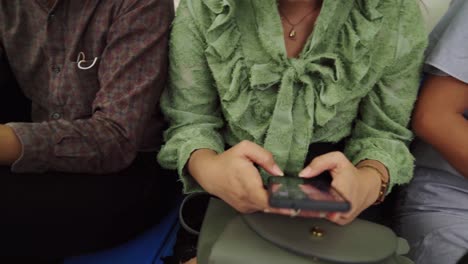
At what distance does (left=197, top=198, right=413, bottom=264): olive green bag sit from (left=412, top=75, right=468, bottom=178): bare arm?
0.80 feet

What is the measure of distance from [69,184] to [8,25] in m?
0.35

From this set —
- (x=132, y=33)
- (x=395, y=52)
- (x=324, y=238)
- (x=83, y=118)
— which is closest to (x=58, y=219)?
(x=83, y=118)

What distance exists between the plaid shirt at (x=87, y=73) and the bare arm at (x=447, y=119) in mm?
497

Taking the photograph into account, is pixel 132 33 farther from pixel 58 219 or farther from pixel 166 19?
pixel 58 219

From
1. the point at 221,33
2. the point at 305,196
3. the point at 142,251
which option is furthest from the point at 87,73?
the point at 305,196

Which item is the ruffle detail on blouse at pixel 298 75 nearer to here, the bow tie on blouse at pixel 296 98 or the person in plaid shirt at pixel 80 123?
the bow tie on blouse at pixel 296 98

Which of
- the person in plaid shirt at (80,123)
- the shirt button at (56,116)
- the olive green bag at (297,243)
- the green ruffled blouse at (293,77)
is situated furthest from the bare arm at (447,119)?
the shirt button at (56,116)

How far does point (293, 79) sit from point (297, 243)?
0.29 meters

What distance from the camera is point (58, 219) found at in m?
0.72

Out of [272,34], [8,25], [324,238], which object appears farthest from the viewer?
[8,25]

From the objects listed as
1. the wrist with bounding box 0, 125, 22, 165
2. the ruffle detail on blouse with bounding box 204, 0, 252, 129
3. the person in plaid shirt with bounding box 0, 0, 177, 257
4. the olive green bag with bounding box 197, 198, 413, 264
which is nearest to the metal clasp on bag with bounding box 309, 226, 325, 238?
the olive green bag with bounding box 197, 198, 413, 264

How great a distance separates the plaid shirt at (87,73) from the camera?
28.0 inches

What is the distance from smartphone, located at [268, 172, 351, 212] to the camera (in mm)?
488

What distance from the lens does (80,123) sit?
0.72 m
